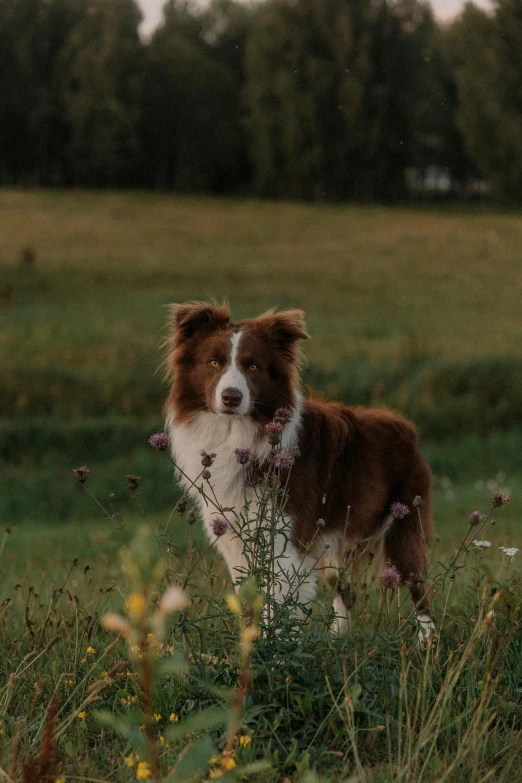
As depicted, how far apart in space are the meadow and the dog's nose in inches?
32.1

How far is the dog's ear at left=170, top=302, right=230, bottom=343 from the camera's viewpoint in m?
5.46

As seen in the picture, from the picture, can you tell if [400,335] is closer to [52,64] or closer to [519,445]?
[519,445]

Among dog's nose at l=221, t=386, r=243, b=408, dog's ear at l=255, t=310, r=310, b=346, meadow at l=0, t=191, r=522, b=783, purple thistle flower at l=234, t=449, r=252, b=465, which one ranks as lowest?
meadow at l=0, t=191, r=522, b=783

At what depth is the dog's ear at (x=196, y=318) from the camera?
5.46 metres

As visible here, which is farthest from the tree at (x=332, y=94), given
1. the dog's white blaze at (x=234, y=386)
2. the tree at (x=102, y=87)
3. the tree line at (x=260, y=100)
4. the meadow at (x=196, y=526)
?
the dog's white blaze at (x=234, y=386)

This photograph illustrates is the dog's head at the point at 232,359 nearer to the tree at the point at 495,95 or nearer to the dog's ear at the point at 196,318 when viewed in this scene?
the dog's ear at the point at 196,318

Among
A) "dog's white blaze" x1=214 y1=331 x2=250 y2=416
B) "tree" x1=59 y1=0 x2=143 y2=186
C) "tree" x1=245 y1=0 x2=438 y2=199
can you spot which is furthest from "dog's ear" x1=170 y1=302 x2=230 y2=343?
"tree" x1=245 y1=0 x2=438 y2=199

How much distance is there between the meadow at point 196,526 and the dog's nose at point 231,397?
0.81 meters

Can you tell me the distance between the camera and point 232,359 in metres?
5.22

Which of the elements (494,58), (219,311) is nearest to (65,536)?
(219,311)

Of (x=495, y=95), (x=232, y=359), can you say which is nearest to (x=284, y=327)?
(x=232, y=359)

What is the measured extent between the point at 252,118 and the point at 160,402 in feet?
131

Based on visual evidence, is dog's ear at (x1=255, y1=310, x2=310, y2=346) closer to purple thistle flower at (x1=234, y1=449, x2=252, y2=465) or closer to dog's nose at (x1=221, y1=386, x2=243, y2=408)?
dog's nose at (x1=221, y1=386, x2=243, y2=408)

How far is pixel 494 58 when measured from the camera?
5403 centimetres
